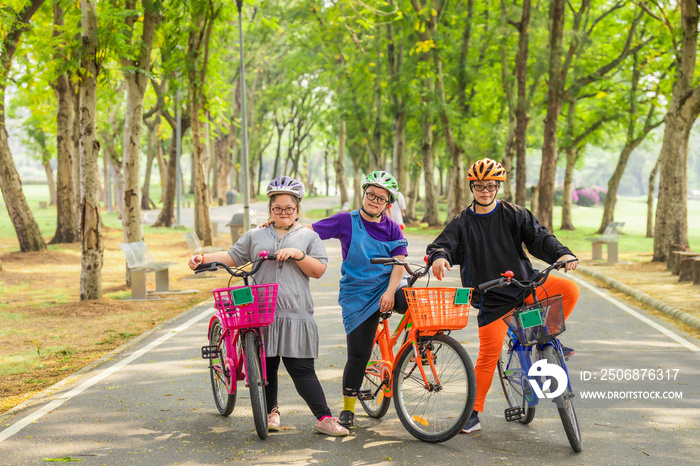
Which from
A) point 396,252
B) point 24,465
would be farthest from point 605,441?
point 24,465

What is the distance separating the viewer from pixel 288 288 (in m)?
5.46

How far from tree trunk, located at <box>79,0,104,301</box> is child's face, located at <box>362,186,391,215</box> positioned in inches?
319

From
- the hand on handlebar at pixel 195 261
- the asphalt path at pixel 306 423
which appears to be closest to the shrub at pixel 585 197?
the asphalt path at pixel 306 423

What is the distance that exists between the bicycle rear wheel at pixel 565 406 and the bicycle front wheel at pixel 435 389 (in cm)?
52

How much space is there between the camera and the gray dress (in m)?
5.43

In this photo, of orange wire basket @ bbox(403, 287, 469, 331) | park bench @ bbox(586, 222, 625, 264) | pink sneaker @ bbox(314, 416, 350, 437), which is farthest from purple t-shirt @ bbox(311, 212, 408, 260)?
park bench @ bbox(586, 222, 625, 264)

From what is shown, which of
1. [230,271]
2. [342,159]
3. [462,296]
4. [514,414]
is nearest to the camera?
[462,296]

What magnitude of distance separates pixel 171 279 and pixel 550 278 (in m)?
13.7

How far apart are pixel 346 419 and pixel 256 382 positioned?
802mm

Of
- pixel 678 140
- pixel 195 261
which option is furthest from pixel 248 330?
pixel 678 140

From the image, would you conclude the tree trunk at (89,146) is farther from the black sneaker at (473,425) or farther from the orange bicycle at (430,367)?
the black sneaker at (473,425)

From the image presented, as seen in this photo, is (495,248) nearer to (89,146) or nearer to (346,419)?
(346,419)

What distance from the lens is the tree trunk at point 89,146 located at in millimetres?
12477

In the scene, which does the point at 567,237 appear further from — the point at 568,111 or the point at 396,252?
the point at 396,252
